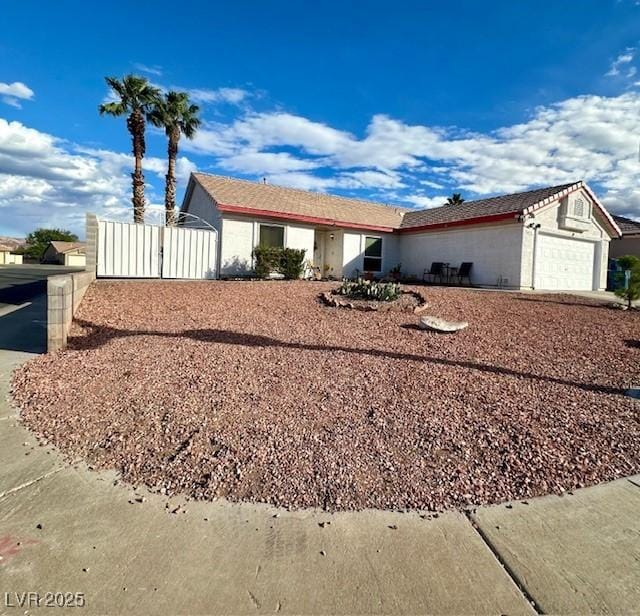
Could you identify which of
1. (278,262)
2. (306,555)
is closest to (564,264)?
(278,262)

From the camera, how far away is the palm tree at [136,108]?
1888 cm

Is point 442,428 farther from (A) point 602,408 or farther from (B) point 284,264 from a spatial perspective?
(B) point 284,264

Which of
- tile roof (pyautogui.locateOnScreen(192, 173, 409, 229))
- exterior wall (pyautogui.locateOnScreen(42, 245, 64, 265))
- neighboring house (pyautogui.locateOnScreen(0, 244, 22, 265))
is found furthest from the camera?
exterior wall (pyautogui.locateOnScreen(42, 245, 64, 265))

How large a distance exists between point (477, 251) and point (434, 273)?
6.23 feet

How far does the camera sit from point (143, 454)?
311 centimetres

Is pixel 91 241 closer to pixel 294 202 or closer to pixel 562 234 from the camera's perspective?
pixel 294 202

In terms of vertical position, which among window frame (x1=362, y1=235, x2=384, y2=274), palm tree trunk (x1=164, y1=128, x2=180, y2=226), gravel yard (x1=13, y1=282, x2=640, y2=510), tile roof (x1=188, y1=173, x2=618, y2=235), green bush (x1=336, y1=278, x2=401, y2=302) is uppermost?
palm tree trunk (x1=164, y1=128, x2=180, y2=226)

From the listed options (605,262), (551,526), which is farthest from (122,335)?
(605,262)

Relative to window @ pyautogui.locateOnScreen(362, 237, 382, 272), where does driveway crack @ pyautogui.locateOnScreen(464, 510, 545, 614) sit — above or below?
below

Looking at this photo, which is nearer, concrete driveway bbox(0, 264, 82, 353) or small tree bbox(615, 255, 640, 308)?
concrete driveway bbox(0, 264, 82, 353)

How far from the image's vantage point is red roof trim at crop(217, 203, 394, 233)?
14711mm

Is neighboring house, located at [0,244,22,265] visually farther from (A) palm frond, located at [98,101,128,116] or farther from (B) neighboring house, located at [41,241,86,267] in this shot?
(A) palm frond, located at [98,101,128,116]

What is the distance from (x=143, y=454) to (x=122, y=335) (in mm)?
3770

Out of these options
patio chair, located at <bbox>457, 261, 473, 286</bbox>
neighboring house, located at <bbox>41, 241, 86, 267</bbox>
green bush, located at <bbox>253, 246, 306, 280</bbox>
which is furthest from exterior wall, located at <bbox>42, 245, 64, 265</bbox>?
patio chair, located at <bbox>457, 261, 473, 286</bbox>
